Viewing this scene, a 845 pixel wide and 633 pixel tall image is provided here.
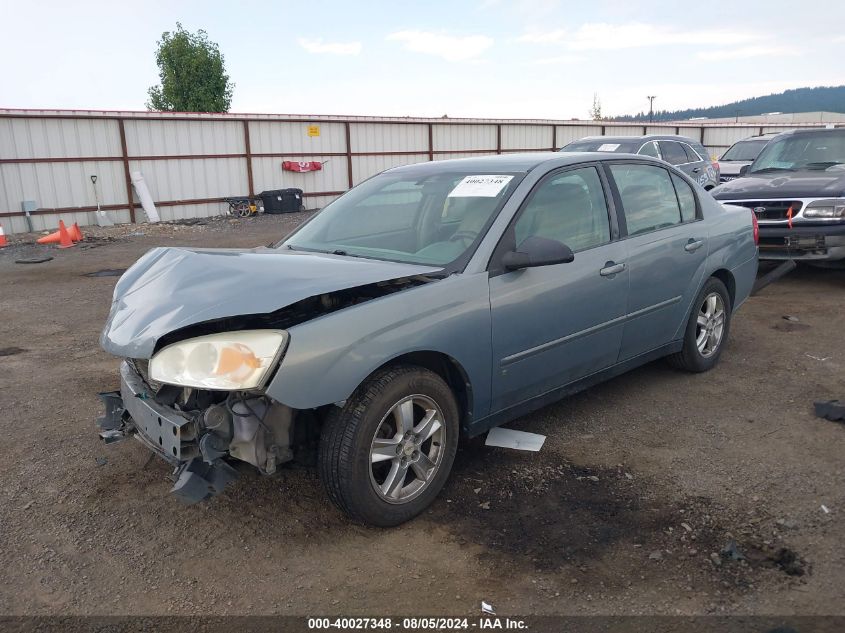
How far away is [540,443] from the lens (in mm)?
4070

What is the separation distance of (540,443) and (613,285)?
1.02 m

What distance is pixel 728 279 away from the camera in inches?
210

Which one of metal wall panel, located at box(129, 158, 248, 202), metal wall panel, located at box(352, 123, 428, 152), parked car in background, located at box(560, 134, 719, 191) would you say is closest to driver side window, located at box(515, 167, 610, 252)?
parked car in background, located at box(560, 134, 719, 191)

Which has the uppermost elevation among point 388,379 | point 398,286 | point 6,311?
point 398,286

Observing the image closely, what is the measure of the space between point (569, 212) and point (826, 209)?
519cm

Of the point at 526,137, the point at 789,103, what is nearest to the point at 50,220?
the point at 526,137

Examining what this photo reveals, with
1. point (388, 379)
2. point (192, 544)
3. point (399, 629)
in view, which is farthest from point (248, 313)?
point (399, 629)

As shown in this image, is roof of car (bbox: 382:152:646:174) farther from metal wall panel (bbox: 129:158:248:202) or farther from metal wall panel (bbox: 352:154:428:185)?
metal wall panel (bbox: 352:154:428:185)

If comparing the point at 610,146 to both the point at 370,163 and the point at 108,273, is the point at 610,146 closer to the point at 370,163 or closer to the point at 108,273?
the point at 108,273

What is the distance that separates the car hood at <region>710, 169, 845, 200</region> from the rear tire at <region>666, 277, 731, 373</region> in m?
3.40

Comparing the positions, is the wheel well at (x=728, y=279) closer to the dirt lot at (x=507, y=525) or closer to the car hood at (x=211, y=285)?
the dirt lot at (x=507, y=525)

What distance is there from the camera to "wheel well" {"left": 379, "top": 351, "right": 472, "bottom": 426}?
3.27 m

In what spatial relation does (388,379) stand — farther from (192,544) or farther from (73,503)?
(73,503)

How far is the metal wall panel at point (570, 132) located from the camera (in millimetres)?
28078
